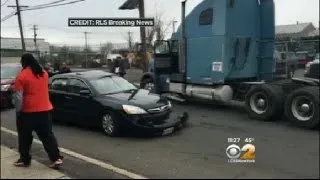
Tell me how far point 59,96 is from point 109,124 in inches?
82.2

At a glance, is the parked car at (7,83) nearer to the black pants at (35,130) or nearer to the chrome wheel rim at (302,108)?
Result: the black pants at (35,130)

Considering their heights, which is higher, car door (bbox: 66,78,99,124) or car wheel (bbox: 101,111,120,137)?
car door (bbox: 66,78,99,124)

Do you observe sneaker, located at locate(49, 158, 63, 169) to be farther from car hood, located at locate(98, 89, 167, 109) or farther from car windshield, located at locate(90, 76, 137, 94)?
car windshield, located at locate(90, 76, 137, 94)

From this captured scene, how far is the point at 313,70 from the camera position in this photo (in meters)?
10.8

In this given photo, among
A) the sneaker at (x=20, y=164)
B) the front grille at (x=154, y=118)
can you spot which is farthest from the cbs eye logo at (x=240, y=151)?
the sneaker at (x=20, y=164)


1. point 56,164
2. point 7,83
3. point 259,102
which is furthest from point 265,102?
point 7,83

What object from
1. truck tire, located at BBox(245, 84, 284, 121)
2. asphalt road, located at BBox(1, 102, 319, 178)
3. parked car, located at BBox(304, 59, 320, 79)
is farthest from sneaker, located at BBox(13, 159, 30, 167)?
parked car, located at BBox(304, 59, 320, 79)

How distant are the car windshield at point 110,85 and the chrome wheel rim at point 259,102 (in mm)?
2890

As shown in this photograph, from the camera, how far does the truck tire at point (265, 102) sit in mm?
10844

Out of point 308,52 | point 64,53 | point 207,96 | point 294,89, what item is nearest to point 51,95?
point 207,96

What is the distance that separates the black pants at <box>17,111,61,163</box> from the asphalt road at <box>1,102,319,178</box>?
0.41 m

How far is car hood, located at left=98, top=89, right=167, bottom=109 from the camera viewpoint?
980 cm

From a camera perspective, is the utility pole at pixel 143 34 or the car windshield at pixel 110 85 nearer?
the car windshield at pixel 110 85

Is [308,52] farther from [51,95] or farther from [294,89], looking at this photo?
[51,95]
